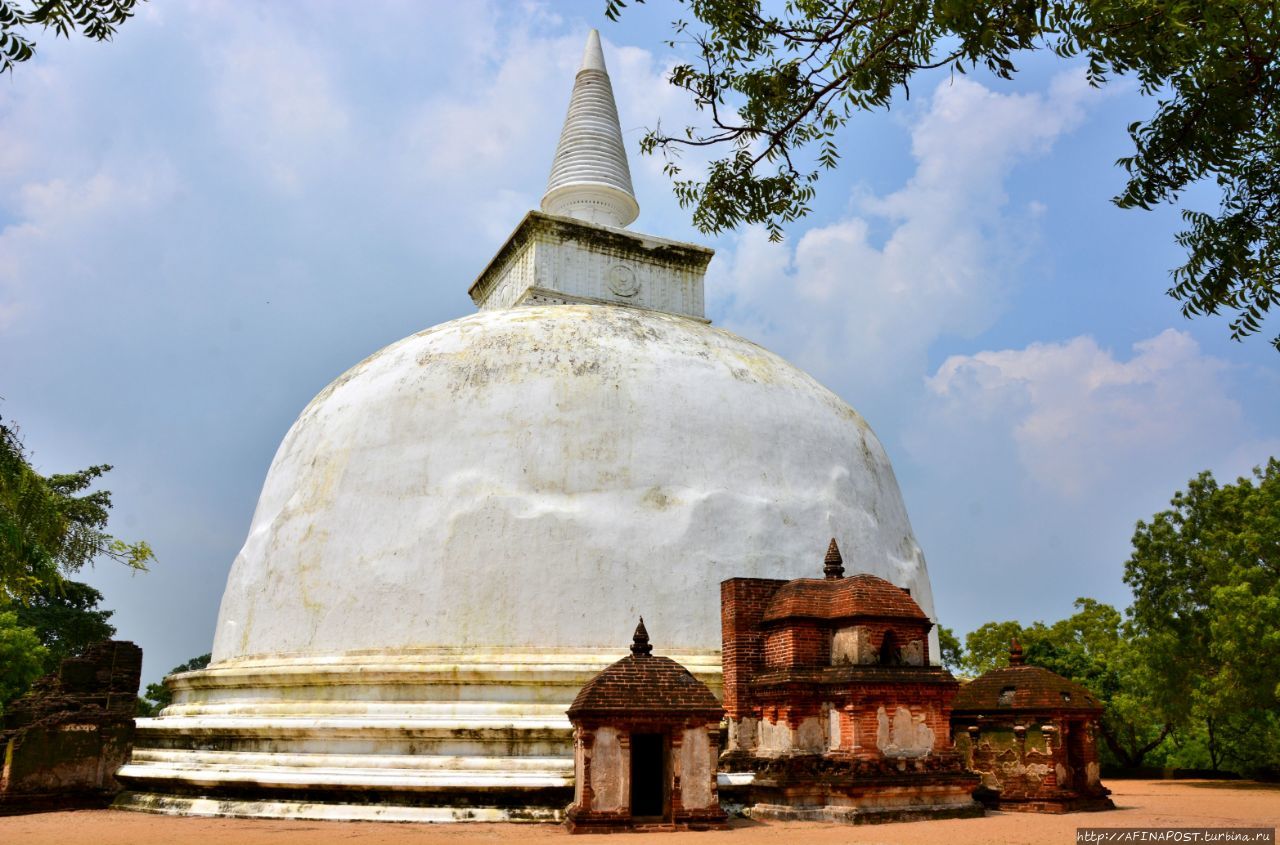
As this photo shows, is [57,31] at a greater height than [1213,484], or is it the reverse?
[1213,484]

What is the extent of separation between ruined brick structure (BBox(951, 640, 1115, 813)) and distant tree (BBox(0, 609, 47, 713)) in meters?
24.2

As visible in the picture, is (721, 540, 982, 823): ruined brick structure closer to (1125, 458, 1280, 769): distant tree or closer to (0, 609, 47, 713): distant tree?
(1125, 458, 1280, 769): distant tree

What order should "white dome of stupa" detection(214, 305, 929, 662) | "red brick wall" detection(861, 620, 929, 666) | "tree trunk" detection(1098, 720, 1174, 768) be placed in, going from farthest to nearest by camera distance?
"tree trunk" detection(1098, 720, 1174, 768) < "white dome of stupa" detection(214, 305, 929, 662) < "red brick wall" detection(861, 620, 929, 666)

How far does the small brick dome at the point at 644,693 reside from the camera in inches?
369

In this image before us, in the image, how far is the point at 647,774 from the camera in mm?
10391

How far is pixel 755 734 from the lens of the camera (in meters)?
10.7

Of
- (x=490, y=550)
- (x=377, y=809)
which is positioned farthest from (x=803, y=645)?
(x=377, y=809)

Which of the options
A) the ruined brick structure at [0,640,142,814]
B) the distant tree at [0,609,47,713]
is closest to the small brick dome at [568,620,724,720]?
the ruined brick structure at [0,640,142,814]

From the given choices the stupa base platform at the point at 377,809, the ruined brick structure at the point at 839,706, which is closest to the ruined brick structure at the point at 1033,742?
the ruined brick structure at the point at 839,706

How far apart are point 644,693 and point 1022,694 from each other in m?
5.12

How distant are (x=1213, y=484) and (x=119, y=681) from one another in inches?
900

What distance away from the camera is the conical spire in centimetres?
1852

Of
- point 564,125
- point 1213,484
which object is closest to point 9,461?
point 564,125

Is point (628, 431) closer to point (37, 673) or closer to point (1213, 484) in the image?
point (1213, 484)
